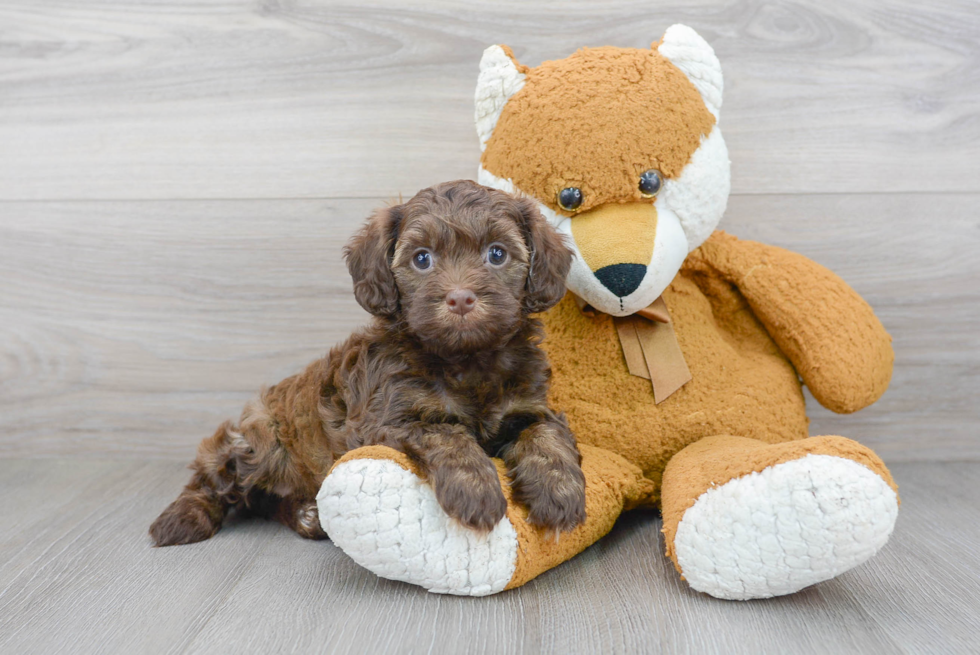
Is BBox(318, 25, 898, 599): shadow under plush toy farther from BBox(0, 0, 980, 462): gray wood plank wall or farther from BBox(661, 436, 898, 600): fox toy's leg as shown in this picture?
BBox(0, 0, 980, 462): gray wood plank wall

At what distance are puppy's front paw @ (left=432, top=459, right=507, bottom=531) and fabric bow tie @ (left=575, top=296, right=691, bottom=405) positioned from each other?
2.12 feet

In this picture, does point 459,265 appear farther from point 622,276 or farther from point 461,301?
point 622,276

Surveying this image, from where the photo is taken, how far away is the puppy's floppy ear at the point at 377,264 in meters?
1.67

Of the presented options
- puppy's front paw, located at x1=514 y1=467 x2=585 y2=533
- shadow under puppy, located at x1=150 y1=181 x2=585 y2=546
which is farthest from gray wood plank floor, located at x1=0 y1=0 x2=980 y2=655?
puppy's front paw, located at x1=514 y1=467 x2=585 y2=533

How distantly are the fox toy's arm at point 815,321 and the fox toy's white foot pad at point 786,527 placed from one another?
2.11 ft

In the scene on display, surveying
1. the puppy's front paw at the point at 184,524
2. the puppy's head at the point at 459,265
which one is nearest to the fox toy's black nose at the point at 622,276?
the puppy's head at the point at 459,265

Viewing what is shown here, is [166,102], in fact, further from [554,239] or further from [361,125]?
[554,239]

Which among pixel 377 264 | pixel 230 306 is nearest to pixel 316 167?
pixel 230 306

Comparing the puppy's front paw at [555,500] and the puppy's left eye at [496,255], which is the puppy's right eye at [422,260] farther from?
the puppy's front paw at [555,500]

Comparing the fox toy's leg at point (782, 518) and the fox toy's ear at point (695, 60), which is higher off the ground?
the fox toy's ear at point (695, 60)

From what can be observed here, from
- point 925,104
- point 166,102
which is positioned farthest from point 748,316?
point 166,102

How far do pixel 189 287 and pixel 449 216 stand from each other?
1.41m

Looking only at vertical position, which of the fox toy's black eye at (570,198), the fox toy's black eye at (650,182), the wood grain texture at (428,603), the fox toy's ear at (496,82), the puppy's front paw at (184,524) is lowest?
the puppy's front paw at (184,524)

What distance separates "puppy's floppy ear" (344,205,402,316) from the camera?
1673mm
